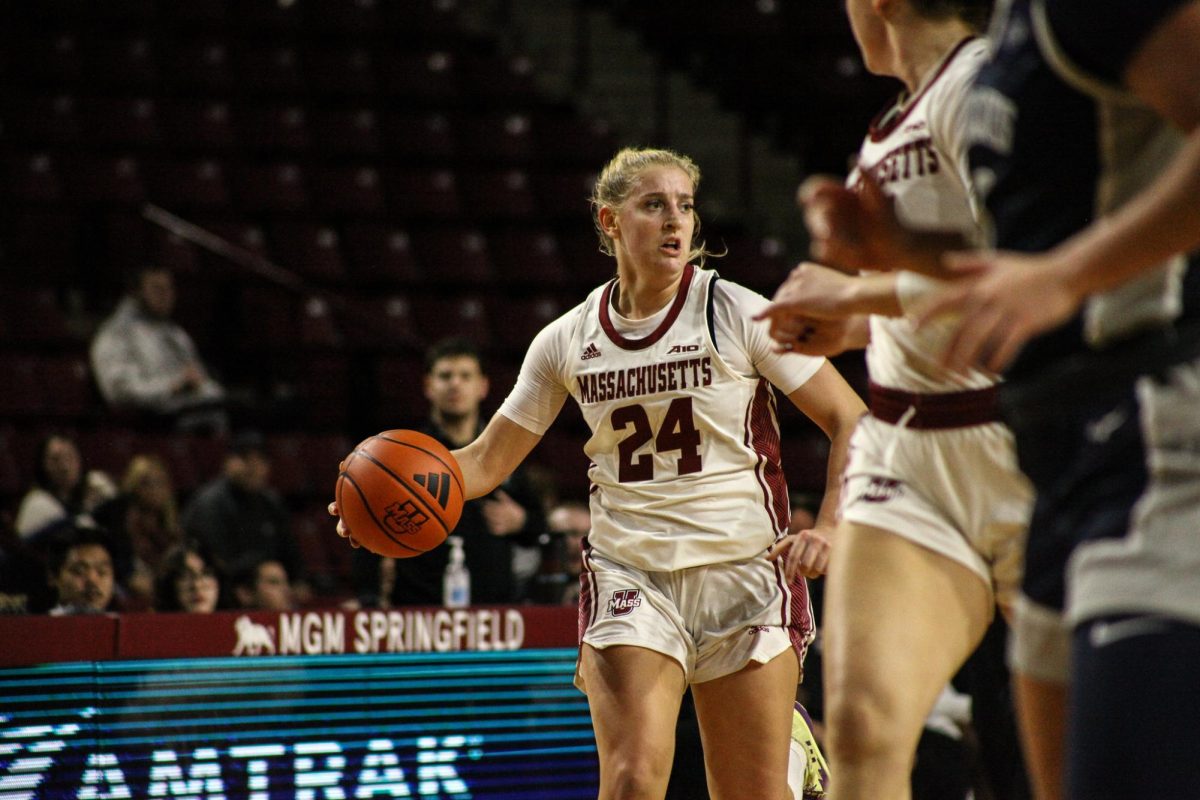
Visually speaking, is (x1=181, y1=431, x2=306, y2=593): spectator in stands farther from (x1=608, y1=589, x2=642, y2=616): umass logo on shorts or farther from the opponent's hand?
the opponent's hand

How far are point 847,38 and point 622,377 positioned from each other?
10.6 m

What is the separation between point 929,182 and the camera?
2908mm

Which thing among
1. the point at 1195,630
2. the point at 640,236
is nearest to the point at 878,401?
the point at 1195,630

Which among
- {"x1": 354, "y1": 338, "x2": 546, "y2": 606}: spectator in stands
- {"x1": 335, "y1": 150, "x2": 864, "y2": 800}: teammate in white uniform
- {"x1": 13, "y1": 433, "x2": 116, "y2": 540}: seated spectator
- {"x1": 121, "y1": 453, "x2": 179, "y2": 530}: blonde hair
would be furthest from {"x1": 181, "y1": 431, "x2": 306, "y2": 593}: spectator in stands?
{"x1": 335, "y1": 150, "x2": 864, "y2": 800}: teammate in white uniform

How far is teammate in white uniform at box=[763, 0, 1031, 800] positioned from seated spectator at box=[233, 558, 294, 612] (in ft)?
15.3

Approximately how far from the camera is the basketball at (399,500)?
4.23m

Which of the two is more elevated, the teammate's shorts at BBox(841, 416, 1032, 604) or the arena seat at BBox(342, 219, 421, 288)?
the arena seat at BBox(342, 219, 421, 288)

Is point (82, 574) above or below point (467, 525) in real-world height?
below

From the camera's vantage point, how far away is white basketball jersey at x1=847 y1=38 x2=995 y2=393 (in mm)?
2854

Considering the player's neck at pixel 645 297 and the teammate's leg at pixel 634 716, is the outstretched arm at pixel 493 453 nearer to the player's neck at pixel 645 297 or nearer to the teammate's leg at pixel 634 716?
the player's neck at pixel 645 297

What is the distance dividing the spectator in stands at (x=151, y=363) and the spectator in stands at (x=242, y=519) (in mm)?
1435

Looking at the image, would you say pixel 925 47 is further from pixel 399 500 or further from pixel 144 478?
pixel 144 478

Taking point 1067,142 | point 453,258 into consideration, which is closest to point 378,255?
point 453,258

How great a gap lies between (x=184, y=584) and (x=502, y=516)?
136 cm
